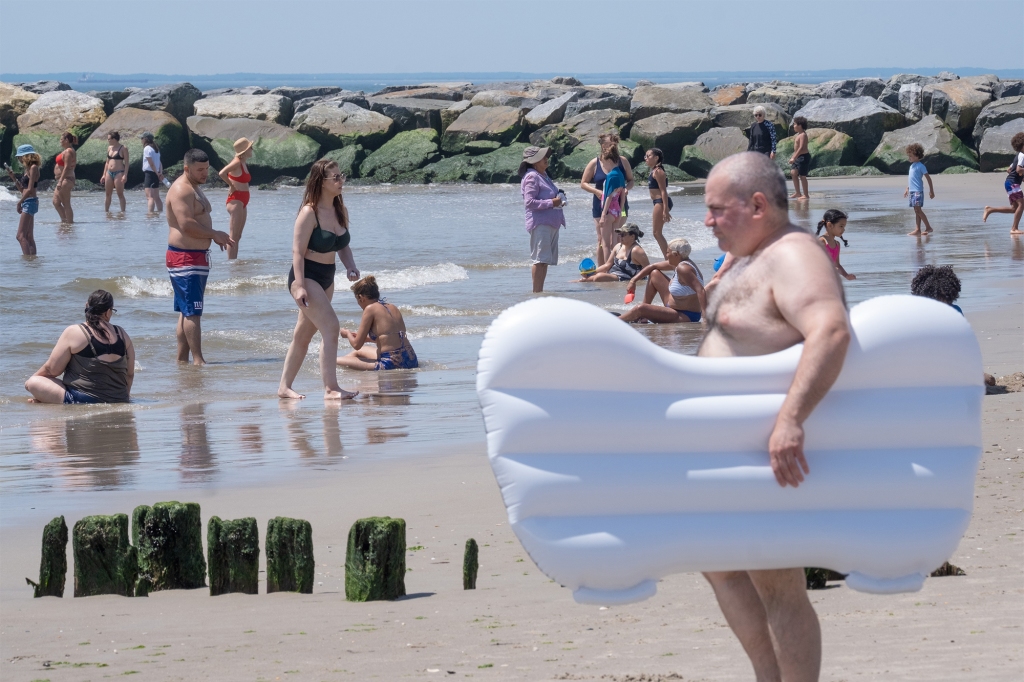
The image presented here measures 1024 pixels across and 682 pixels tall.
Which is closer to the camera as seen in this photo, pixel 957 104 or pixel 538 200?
pixel 538 200

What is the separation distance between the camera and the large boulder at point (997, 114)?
31469 mm

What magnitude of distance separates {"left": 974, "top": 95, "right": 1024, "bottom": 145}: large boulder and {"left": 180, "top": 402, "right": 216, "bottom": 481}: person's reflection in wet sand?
27.6 m

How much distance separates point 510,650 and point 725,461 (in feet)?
3.71

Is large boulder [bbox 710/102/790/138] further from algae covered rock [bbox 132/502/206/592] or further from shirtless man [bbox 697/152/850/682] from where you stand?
shirtless man [bbox 697/152/850/682]

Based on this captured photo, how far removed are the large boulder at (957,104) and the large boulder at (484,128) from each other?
37.5ft

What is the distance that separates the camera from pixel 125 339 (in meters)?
8.57

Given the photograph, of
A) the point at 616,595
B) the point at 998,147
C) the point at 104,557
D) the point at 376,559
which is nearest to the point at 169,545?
the point at 104,557

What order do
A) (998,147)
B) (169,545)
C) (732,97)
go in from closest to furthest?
1. (169,545)
2. (998,147)
3. (732,97)

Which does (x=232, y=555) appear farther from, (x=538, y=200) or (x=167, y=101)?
(x=167, y=101)

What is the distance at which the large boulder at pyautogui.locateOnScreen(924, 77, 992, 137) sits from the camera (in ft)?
109

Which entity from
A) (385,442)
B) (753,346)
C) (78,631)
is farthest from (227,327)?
(753,346)

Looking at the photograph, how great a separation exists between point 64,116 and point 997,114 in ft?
81.9

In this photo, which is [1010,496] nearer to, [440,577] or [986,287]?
[440,577]

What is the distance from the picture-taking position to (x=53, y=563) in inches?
177
